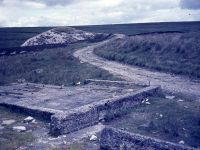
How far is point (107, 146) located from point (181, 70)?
526 inches

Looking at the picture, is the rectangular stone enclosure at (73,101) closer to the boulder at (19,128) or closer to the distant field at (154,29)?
the boulder at (19,128)

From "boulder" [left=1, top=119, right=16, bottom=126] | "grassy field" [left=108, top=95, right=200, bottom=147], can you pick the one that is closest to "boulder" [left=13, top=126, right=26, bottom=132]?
"boulder" [left=1, top=119, right=16, bottom=126]

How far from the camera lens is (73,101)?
13.8 meters

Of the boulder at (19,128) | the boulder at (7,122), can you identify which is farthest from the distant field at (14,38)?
the boulder at (19,128)

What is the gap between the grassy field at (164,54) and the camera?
71.3ft

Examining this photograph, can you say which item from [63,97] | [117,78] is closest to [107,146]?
[63,97]

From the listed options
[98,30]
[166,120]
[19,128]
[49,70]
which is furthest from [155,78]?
[98,30]

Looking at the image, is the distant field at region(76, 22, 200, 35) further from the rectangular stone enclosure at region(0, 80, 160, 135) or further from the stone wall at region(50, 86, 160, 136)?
the stone wall at region(50, 86, 160, 136)

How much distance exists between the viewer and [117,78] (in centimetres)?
1980

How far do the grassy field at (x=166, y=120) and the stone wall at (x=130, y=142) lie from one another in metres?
1.71

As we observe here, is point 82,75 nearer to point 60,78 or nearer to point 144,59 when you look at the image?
point 60,78

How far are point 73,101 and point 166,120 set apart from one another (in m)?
4.65

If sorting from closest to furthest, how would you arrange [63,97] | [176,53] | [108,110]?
[108,110] < [63,97] < [176,53]

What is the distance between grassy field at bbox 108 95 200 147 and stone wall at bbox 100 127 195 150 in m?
→ 1.71
